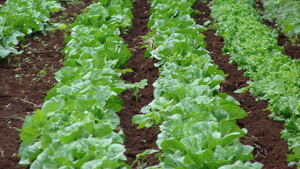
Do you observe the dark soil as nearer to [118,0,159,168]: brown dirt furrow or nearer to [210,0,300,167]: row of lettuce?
[210,0,300,167]: row of lettuce

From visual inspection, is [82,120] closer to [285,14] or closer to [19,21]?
[19,21]

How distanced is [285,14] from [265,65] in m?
2.34

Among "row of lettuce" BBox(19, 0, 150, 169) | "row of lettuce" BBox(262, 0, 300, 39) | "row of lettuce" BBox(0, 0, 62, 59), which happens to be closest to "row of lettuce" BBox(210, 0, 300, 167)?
"row of lettuce" BBox(262, 0, 300, 39)

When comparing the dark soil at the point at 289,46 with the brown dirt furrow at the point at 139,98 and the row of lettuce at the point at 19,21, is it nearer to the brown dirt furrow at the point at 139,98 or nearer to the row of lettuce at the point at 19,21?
the brown dirt furrow at the point at 139,98

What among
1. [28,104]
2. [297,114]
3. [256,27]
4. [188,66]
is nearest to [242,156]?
[297,114]

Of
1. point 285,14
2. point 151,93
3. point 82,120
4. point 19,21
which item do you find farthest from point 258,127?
point 19,21

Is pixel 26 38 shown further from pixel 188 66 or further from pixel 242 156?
pixel 242 156

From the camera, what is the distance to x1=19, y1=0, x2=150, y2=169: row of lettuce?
2.40 metres

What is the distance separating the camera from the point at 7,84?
14.9ft

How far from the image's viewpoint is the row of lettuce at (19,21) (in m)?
5.43

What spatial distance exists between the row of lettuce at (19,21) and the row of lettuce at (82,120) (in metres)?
1.61

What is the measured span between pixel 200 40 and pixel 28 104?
8.66 ft

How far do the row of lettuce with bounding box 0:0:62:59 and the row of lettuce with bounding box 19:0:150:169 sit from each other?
1.61 meters

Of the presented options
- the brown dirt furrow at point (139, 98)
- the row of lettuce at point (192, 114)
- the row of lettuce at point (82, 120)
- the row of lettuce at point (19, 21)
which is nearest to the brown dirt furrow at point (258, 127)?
the row of lettuce at point (192, 114)
